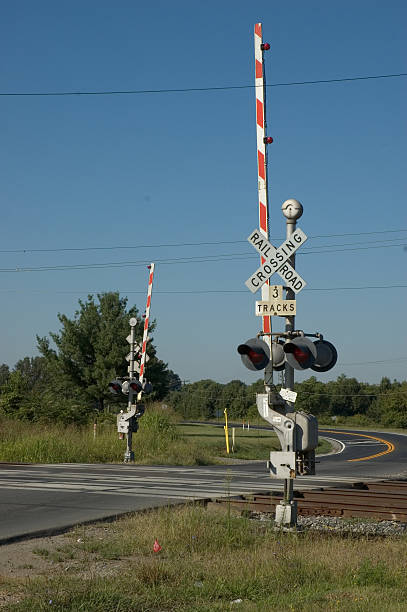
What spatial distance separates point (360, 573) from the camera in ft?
22.4

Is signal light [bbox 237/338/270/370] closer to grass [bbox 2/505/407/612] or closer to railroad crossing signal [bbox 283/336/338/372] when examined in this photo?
railroad crossing signal [bbox 283/336/338/372]

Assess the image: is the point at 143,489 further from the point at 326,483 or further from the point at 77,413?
the point at 77,413

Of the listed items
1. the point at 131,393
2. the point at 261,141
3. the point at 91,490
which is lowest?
the point at 91,490

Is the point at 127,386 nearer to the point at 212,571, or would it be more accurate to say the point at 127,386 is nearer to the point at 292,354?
the point at 292,354

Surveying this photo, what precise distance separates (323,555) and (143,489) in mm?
7573

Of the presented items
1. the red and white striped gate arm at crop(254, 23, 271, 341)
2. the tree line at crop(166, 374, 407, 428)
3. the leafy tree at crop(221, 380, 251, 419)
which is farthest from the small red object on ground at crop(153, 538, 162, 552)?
the leafy tree at crop(221, 380, 251, 419)

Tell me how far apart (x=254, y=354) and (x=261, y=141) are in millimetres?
2667

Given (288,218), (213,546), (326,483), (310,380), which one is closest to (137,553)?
(213,546)

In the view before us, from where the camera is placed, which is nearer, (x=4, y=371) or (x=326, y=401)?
(x=326, y=401)

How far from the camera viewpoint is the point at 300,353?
867cm

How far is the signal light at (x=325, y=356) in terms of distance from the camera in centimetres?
899

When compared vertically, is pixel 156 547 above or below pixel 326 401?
below

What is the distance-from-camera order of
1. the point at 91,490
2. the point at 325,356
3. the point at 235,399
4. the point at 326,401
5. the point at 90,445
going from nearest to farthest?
the point at 325,356
the point at 91,490
the point at 90,445
the point at 326,401
the point at 235,399

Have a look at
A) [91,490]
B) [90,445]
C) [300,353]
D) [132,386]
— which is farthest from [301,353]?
[90,445]
